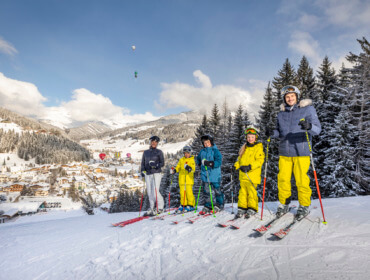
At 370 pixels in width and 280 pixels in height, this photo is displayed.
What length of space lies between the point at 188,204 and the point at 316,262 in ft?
15.9

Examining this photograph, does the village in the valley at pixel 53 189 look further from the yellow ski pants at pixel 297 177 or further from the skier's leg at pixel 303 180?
the skier's leg at pixel 303 180

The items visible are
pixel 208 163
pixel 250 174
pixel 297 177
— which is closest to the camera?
pixel 297 177

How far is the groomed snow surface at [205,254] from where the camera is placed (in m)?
2.27

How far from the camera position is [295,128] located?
4191 millimetres

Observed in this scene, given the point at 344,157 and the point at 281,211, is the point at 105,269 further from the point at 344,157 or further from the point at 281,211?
the point at 344,157

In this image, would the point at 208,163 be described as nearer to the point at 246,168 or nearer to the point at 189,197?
the point at 246,168

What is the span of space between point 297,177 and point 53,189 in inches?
4294

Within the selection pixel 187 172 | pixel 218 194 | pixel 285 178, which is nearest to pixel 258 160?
pixel 285 178

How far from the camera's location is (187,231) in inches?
165

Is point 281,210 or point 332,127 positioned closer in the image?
point 281,210

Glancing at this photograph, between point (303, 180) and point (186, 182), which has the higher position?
point (303, 180)

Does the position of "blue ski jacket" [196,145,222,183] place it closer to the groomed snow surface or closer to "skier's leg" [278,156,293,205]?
the groomed snow surface

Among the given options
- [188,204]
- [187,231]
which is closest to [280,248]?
[187,231]

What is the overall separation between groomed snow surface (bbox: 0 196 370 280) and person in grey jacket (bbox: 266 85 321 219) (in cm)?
45
